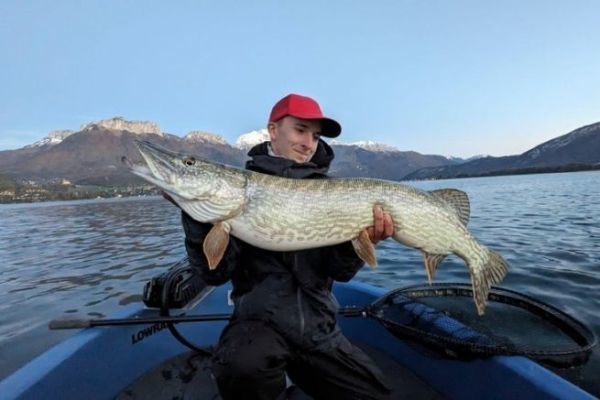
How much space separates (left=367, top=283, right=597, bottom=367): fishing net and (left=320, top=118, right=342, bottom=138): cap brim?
83.5 inches

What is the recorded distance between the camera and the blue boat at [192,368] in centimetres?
293

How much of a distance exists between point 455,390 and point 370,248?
1752 millimetres

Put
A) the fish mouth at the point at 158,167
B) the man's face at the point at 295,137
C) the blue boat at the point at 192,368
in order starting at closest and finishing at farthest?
1. the fish mouth at the point at 158,167
2. the blue boat at the point at 192,368
3. the man's face at the point at 295,137

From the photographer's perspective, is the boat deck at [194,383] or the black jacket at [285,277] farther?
the boat deck at [194,383]

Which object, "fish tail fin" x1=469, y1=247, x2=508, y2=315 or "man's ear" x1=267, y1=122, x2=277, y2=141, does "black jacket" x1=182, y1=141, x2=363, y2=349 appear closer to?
"man's ear" x1=267, y1=122, x2=277, y2=141

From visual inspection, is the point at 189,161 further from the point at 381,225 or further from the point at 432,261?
the point at 432,261

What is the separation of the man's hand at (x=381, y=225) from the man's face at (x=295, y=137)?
889 mm

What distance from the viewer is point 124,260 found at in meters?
14.3

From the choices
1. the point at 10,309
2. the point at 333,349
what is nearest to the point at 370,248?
the point at 333,349

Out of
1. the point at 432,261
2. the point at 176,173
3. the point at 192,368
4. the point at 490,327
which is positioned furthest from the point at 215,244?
the point at 490,327

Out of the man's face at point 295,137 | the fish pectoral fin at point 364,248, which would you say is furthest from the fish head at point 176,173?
the fish pectoral fin at point 364,248

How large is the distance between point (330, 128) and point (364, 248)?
1.22m

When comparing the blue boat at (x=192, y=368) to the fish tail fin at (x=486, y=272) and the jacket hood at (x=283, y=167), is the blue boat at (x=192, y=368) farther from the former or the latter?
the jacket hood at (x=283, y=167)

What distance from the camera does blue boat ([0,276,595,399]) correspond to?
115 inches
